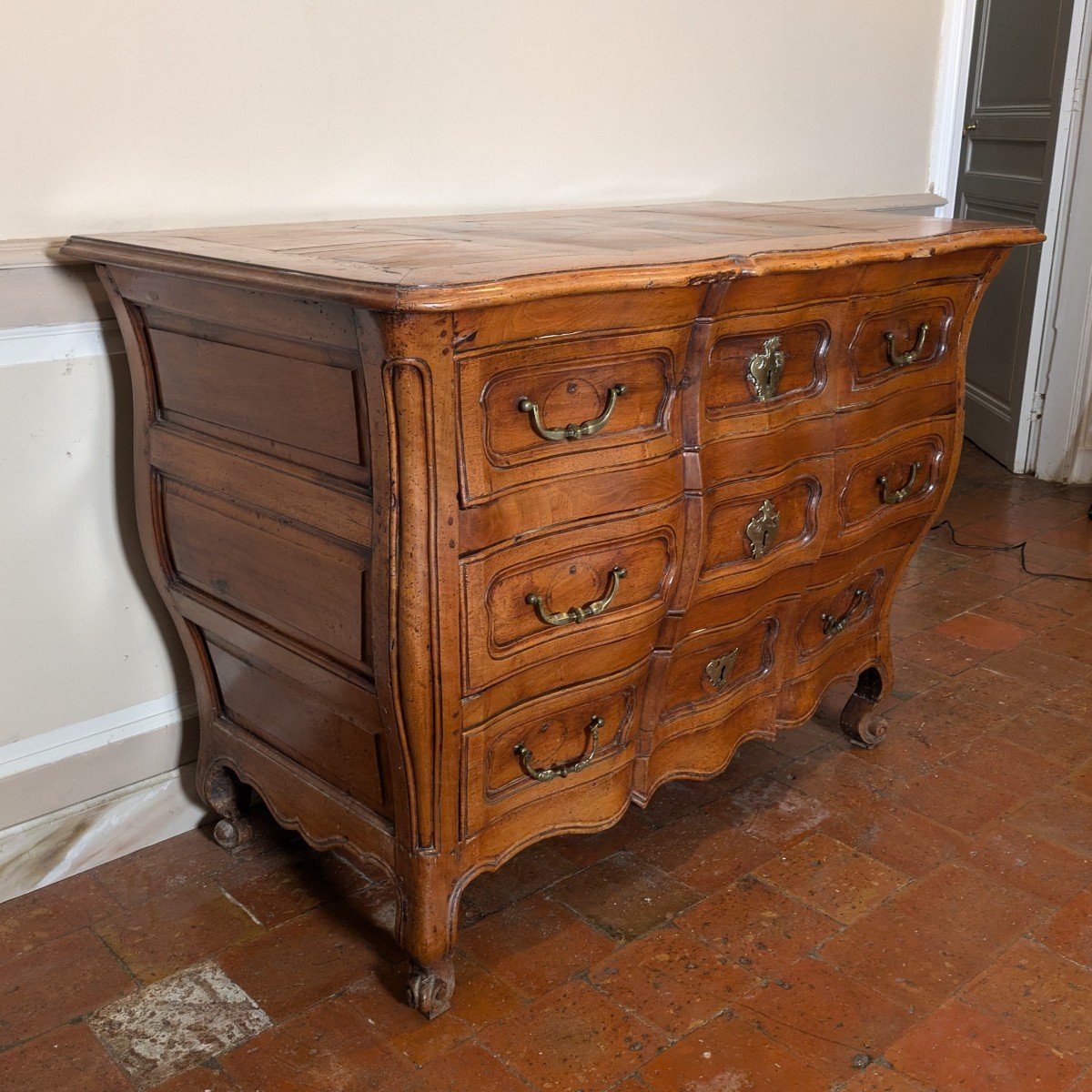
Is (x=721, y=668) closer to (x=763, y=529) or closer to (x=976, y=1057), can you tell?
(x=763, y=529)

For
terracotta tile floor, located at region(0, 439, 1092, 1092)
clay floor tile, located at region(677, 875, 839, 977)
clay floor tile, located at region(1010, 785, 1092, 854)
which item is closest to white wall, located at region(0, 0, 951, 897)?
terracotta tile floor, located at region(0, 439, 1092, 1092)

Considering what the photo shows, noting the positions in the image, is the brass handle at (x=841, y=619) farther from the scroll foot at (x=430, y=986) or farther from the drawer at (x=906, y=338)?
the scroll foot at (x=430, y=986)

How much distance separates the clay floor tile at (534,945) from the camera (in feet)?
6.38

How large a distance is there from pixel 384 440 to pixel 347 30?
3.59 ft

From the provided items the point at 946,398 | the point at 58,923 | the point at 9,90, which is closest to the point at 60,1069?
the point at 58,923

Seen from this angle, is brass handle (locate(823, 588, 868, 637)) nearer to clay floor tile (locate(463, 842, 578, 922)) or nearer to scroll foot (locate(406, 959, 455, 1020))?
clay floor tile (locate(463, 842, 578, 922))

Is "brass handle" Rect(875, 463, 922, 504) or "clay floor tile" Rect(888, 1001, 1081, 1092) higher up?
"brass handle" Rect(875, 463, 922, 504)

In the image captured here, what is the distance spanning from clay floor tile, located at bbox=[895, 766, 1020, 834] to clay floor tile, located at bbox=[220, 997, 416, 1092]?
4.15 feet

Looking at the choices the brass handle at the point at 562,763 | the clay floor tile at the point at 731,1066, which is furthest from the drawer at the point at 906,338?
the clay floor tile at the point at 731,1066

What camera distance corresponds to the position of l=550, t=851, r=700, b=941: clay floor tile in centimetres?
208

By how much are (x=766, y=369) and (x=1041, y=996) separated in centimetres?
113

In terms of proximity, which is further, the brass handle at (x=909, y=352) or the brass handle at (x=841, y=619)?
the brass handle at (x=841, y=619)

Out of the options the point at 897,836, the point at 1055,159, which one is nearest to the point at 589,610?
the point at 897,836

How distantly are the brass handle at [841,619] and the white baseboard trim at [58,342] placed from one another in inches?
58.1
